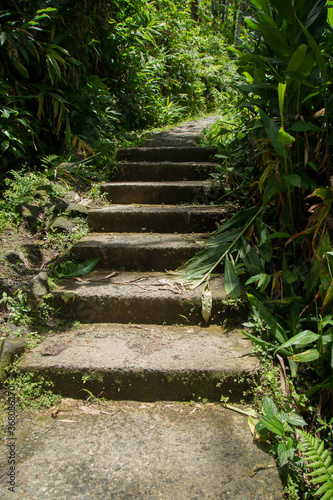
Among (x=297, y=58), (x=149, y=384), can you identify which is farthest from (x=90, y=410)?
(x=297, y=58)

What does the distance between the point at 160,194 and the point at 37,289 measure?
54.1 inches

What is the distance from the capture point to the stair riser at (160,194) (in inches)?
113

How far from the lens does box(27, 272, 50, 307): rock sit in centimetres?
204

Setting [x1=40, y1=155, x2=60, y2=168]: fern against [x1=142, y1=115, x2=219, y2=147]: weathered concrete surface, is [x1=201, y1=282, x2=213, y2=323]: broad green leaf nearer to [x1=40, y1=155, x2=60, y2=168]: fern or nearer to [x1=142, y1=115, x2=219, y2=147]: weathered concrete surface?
[x1=40, y1=155, x2=60, y2=168]: fern

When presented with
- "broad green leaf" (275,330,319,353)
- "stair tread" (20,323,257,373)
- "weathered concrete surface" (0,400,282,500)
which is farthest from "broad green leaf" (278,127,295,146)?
"weathered concrete surface" (0,400,282,500)

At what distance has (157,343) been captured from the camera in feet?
6.08

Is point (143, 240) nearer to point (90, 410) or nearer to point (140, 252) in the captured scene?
point (140, 252)

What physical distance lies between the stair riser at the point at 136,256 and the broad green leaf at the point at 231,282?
0.34 m

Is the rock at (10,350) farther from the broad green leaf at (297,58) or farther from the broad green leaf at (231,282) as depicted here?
the broad green leaf at (297,58)

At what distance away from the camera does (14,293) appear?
6.78 ft

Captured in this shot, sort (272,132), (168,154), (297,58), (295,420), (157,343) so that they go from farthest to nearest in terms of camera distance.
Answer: (168,154)
(157,343)
(272,132)
(297,58)
(295,420)

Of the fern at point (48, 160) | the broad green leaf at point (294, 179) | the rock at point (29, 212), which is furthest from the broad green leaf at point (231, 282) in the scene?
the fern at point (48, 160)

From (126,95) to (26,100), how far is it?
190 cm

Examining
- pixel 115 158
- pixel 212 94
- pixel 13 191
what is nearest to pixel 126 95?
pixel 115 158
